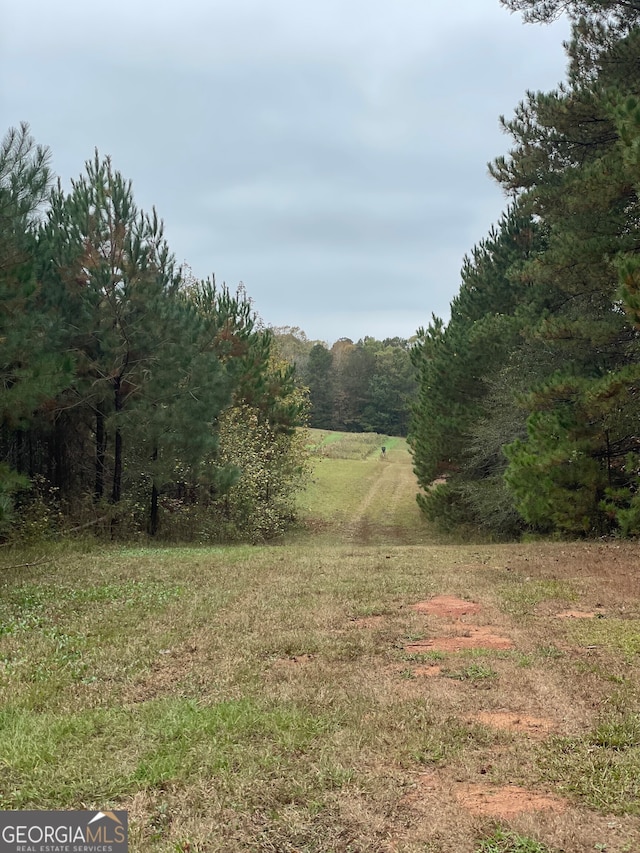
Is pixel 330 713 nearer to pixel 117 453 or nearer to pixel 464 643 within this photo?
pixel 464 643

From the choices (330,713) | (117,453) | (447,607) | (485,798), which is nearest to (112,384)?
(117,453)

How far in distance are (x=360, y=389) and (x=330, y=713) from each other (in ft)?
239

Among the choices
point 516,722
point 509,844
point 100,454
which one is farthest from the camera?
point 100,454

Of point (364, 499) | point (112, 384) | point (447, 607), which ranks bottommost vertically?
point (364, 499)

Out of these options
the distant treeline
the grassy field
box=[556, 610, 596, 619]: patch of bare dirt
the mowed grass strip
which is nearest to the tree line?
the grassy field

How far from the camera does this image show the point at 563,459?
1203cm

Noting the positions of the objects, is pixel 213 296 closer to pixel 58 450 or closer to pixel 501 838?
pixel 58 450

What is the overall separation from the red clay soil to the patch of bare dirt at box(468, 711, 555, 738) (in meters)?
2.53

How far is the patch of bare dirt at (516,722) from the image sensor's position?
3.56 meters

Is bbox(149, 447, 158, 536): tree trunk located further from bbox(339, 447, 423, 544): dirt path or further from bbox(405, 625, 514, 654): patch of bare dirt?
bbox(405, 625, 514, 654): patch of bare dirt

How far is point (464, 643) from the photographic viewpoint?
5.38 m

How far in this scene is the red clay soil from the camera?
21.3 feet

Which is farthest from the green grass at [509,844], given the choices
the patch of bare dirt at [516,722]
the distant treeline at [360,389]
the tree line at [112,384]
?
the distant treeline at [360,389]

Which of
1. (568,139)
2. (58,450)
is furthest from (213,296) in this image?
(568,139)
